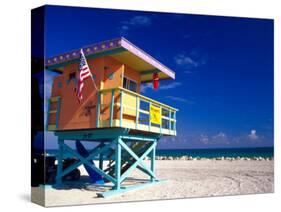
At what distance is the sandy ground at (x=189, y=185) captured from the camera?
40.3ft

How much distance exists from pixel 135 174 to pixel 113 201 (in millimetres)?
4027

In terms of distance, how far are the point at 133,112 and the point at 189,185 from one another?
2.70m

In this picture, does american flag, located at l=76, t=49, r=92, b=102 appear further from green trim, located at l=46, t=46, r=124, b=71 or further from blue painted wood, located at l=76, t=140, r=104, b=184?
blue painted wood, located at l=76, t=140, r=104, b=184

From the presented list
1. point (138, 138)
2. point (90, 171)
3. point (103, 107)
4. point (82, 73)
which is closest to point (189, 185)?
point (138, 138)

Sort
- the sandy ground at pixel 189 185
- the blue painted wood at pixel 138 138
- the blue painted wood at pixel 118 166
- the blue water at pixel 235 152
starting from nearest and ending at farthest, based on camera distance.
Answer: the sandy ground at pixel 189 185
the blue painted wood at pixel 118 166
the blue painted wood at pixel 138 138
the blue water at pixel 235 152

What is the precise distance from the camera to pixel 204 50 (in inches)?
575

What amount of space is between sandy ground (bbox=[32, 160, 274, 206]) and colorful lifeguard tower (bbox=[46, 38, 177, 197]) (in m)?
0.44

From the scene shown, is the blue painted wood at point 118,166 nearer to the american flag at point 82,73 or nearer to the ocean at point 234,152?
the american flag at point 82,73

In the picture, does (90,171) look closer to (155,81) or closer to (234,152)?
(155,81)

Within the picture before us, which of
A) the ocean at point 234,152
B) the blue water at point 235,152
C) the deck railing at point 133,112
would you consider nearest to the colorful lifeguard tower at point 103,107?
the deck railing at point 133,112

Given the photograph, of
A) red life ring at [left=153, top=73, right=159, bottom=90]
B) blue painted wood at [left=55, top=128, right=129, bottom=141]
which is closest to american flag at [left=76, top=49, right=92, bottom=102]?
blue painted wood at [left=55, top=128, right=129, bottom=141]

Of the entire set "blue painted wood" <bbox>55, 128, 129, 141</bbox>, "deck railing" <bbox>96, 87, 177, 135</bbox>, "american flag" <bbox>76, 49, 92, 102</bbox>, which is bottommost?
"blue painted wood" <bbox>55, 128, 129, 141</bbox>

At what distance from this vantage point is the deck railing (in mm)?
12977

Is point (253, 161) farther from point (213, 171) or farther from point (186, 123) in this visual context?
point (186, 123)
